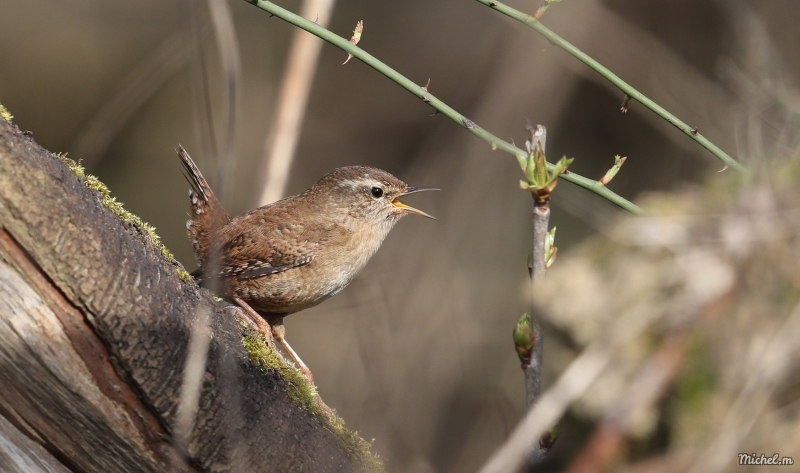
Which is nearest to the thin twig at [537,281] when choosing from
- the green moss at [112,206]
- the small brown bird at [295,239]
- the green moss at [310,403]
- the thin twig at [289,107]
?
the green moss at [310,403]

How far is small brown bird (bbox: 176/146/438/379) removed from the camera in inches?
137

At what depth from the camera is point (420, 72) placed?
8.01 m

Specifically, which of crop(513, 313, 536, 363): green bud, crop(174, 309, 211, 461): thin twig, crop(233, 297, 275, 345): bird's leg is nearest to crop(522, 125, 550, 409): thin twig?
crop(513, 313, 536, 363): green bud

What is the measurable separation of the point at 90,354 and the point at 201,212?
209 centimetres

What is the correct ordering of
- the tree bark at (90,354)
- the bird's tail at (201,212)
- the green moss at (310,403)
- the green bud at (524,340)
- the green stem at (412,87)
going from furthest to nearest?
the bird's tail at (201,212) → the green moss at (310,403) → the green stem at (412,87) → the tree bark at (90,354) → the green bud at (524,340)

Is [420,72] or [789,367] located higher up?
[420,72]

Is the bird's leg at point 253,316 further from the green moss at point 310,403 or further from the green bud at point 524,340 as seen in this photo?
the green bud at point 524,340

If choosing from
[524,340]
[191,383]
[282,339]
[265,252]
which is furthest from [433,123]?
[524,340]

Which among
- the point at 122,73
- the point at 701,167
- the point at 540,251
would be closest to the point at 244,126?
the point at 122,73

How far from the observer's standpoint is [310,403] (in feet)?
7.76

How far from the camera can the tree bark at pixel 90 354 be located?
1783mm

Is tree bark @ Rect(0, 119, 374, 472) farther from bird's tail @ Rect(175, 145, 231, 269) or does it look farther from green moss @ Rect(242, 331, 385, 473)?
bird's tail @ Rect(175, 145, 231, 269)

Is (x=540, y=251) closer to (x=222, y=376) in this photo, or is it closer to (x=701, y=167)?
(x=222, y=376)

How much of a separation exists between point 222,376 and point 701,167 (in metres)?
3.77
